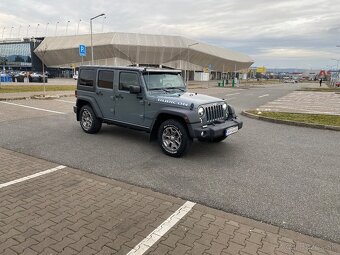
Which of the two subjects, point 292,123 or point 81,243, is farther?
point 292,123

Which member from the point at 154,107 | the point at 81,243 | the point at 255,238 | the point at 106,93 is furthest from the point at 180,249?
the point at 106,93

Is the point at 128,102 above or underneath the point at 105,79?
underneath

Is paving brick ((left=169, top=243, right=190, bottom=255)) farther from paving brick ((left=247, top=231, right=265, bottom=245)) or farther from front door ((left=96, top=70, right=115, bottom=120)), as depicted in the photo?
front door ((left=96, top=70, right=115, bottom=120))

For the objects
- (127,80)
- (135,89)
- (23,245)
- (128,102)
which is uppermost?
(127,80)

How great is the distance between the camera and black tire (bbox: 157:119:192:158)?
593 centimetres

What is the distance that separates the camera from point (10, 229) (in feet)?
10.9

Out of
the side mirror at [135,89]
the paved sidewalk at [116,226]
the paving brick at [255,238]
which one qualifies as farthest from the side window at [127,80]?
the paving brick at [255,238]

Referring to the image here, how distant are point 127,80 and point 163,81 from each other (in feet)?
2.87

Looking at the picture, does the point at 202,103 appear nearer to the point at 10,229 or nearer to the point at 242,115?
the point at 10,229

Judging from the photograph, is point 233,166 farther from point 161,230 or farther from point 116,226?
point 116,226

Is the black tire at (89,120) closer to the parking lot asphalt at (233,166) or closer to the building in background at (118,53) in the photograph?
the parking lot asphalt at (233,166)

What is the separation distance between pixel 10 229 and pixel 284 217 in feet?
10.9

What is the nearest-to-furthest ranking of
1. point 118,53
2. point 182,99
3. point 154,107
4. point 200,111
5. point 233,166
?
1. point 233,166
2. point 200,111
3. point 182,99
4. point 154,107
5. point 118,53

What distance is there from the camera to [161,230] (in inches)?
132
